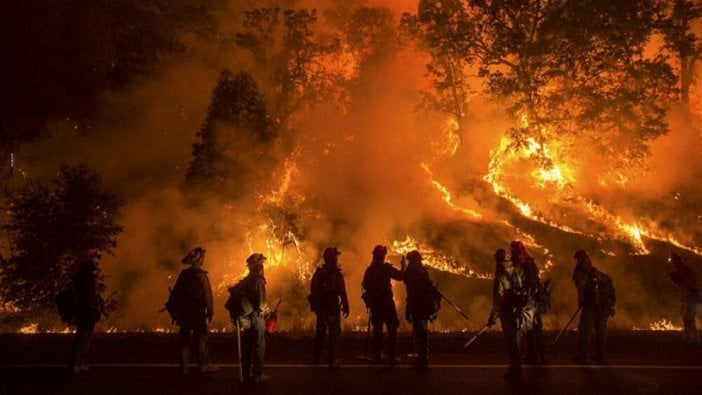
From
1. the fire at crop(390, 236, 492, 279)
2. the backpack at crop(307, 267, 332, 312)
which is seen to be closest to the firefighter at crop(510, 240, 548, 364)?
the backpack at crop(307, 267, 332, 312)

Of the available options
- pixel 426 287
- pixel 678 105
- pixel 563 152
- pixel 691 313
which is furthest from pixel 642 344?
pixel 678 105

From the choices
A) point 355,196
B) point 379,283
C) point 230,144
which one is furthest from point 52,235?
point 379,283

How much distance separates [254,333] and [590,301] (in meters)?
5.80

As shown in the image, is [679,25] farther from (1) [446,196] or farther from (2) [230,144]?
(2) [230,144]

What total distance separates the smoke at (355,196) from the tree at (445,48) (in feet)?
2.60

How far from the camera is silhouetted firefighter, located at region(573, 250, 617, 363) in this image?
9.43 metres

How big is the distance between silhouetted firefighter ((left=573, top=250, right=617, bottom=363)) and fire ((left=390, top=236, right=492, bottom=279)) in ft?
25.8

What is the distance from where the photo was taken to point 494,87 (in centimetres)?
2053

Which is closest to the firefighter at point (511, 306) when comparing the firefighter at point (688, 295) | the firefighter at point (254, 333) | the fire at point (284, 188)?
the firefighter at point (254, 333)

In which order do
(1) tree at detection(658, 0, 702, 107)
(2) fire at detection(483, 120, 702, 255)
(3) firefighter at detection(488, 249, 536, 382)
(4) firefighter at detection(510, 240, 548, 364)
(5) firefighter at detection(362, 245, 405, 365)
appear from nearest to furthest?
(3) firefighter at detection(488, 249, 536, 382), (4) firefighter at detection(510, 240, 548, 364), (5) firefighter at detection(362, 245, 405, 365), (2) fire at detection(483, 120, 702, 255), (1) tree at detection(658, 0, 702, 107)

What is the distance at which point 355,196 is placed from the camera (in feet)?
71.1

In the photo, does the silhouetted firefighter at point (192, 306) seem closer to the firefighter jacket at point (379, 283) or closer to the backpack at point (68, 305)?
the backpack at point (68, 305)

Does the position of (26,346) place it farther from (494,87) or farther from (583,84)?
(583,84)

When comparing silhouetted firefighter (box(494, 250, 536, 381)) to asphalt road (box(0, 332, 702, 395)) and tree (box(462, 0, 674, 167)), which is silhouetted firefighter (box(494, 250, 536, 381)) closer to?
asphalt road (box(0, 332, 702, 395))
